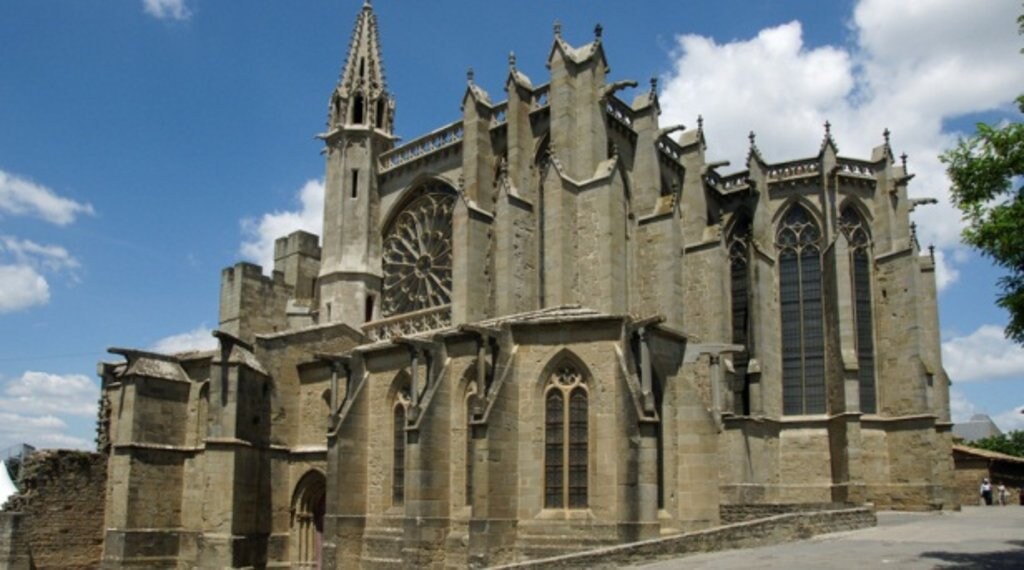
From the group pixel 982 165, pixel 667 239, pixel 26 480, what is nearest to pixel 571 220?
pixel 667 239

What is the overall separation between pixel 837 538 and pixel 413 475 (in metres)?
8.90

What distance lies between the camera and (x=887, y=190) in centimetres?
3164

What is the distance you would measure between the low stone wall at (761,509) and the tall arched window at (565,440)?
16.3ft

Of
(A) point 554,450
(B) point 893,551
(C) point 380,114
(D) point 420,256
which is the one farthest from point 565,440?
(C) point 380,114

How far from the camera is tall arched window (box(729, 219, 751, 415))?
3113 cm

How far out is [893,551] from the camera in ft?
51.0

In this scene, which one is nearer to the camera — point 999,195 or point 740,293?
point 999,195

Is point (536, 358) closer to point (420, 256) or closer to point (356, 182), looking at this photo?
point (420, 256)

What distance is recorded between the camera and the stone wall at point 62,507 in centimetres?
2664

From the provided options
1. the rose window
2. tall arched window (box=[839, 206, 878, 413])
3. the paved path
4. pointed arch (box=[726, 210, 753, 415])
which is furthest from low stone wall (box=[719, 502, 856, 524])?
the rose window

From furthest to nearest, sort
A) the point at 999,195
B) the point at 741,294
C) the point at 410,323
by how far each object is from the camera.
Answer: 1. the point at 741,294
2. the point at 410,323
3. the point at 999,195

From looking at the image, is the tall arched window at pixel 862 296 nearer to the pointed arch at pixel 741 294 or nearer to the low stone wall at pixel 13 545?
the pointed arch at pixel 741 294

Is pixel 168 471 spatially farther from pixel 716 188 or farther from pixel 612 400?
pixel 716 188

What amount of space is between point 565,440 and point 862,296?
56.1 feet
